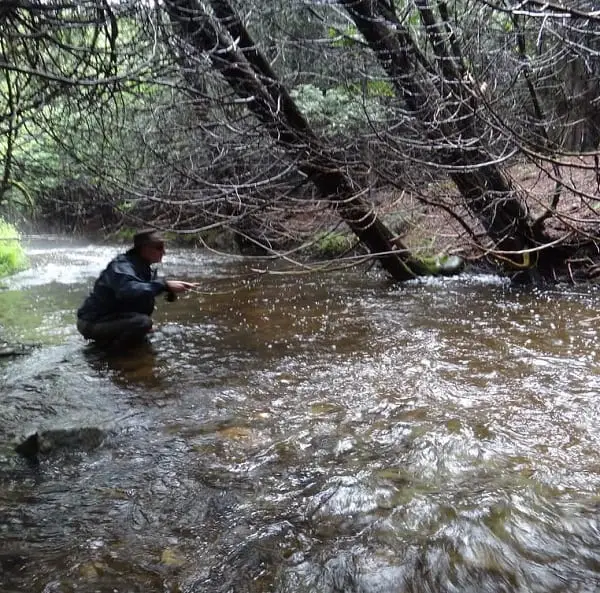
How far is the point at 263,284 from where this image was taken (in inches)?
401

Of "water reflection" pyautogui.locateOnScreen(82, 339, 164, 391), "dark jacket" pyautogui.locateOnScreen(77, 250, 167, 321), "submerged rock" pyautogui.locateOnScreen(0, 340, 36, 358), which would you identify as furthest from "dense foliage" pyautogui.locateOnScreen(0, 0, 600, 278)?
"submerged rock" pyautogui.locateOnScreen(0, 340, 36, 358)

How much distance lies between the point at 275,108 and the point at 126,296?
3715mm

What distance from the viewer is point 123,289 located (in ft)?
18.9

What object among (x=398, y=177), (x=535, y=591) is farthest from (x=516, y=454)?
(x=398, y=177)

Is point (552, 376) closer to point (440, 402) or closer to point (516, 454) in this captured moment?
point (440, 402)

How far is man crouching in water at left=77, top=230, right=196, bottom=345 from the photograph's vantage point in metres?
5.88

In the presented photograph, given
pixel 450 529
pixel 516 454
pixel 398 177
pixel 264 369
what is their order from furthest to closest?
pixel 398 177 < pixel 264 369 < pixel 516 454 < pixel 450 529

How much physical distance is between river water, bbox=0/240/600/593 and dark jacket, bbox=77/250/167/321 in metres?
0.49

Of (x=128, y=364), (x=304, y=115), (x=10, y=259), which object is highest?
(x=304, y=115)

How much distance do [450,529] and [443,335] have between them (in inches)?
145

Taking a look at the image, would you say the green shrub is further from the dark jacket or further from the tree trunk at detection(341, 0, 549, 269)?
the tree trunk at detection(341, 0, 549, 269)

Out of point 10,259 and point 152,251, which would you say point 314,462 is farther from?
point 10,259

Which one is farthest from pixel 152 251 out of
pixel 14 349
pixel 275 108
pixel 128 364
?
pixel 275 108

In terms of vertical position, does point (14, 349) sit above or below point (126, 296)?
below
